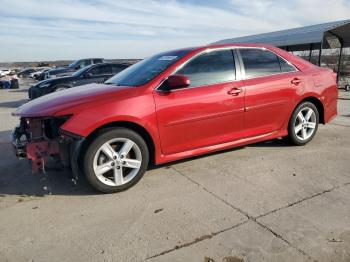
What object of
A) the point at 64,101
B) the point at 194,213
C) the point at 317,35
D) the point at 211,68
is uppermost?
the point at 317,35

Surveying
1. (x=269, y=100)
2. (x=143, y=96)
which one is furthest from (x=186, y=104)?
(x=269, y=100)

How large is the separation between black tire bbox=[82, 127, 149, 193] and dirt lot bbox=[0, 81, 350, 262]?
0.11 m

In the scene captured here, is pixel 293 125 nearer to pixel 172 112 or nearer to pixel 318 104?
pixel 318 104

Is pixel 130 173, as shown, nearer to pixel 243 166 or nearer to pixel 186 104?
pixel 186 104

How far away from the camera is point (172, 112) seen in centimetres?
407

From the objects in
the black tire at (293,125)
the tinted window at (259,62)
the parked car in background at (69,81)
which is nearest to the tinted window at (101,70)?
the parked car in background at (69,81)

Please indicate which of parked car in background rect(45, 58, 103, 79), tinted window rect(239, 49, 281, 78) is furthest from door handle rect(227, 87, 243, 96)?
parked car in background rect(45, 58, 103, 79)

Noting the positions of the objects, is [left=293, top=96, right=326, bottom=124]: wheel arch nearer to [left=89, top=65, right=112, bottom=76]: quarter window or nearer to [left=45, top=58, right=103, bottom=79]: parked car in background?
[left=89, top=65, right=112, bottom=76]: quarter window

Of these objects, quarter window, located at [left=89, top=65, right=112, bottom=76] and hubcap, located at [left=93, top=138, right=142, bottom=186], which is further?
quarter window, located at [left=89, top=65, right=112, bottom=76]

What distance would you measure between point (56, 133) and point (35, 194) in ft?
2.42

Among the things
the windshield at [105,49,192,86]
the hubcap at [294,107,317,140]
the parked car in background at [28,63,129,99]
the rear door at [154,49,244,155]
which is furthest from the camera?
the parked car in background at [28,63,129,99]

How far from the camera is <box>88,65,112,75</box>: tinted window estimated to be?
1219 cm

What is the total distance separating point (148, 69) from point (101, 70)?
27.1 feet

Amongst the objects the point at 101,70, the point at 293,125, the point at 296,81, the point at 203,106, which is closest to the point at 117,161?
the point at 203,106
